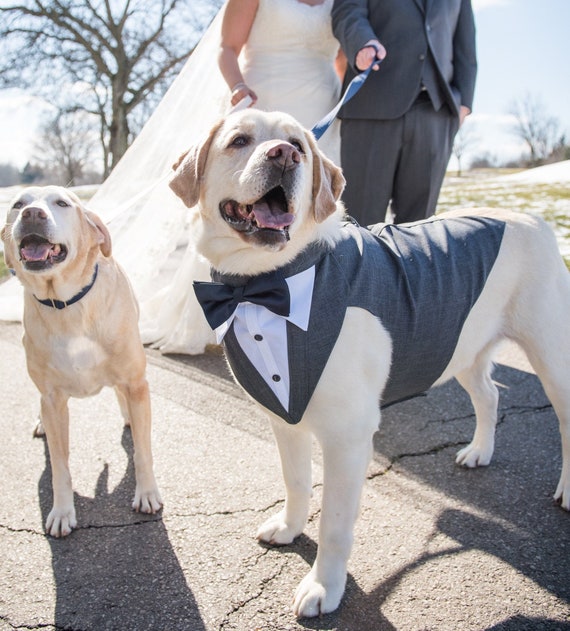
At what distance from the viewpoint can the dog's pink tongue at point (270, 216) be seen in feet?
6.27

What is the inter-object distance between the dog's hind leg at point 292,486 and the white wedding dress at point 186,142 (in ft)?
5.23

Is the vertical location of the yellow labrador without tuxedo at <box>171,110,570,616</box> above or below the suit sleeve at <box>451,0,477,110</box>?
below


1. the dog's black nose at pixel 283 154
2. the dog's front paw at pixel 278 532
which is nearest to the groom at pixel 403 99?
the dog's black nose at pixel 283 154

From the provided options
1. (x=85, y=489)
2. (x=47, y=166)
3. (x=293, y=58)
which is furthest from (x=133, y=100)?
(x=47, y=166)

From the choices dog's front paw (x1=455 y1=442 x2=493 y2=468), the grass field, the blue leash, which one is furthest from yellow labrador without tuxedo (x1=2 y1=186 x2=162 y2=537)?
the grass field

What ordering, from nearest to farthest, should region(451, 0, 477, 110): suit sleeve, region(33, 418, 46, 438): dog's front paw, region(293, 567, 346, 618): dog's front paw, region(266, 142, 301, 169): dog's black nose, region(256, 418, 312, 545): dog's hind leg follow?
region(266, 142, 301, 169): dog's black nose → region(293, 567, 346, 618): dog's front paw → region(256, 418, 312, 545): dog's hind leg → region(33, 418, 46, 438): dog's front paw → region(451, 0, 477, 110): suit sleeve

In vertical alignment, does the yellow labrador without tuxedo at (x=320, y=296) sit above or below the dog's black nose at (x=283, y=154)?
below

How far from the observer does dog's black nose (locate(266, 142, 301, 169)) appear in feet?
6.11

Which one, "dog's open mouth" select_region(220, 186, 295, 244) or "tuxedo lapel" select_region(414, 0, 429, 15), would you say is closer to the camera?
"dog's open mouth" select_region(220, 186, 295, 244)

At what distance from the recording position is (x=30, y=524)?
259cm

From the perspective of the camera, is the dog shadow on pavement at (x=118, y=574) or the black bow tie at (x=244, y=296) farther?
the dog shadow on pavement at (x=118, y=574)

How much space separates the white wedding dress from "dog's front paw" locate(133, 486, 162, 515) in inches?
58.2

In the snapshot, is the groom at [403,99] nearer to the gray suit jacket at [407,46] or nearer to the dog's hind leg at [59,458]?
the gray suit jacket at [407,46]

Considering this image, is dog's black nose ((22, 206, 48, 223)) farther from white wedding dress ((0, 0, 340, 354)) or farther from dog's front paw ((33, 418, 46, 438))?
dog's front paw ((33, 418, 46, 438))
